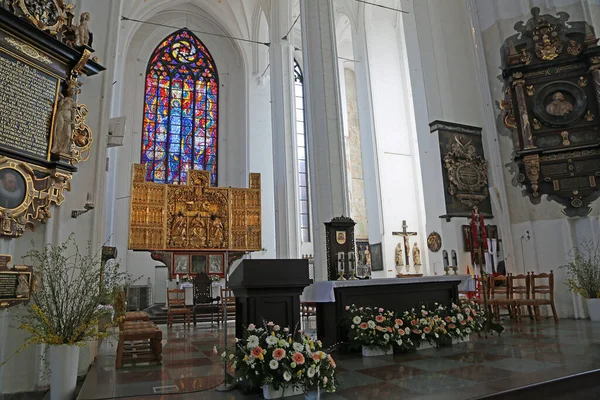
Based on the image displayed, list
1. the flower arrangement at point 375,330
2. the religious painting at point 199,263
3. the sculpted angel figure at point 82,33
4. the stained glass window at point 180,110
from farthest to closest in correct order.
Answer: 1. the stained glass window at point 180,110
2. the religious painting at point 199,263
3. the sculpted angel figure at point 82,33
4. the flower arrangement at point 375,330

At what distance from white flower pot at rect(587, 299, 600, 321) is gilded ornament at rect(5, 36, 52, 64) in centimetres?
864

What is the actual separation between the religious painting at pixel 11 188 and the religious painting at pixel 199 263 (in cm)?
875

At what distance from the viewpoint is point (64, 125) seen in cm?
467

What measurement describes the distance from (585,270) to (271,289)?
6.20 metres

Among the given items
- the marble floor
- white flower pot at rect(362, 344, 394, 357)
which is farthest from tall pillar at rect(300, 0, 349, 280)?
the marble floor

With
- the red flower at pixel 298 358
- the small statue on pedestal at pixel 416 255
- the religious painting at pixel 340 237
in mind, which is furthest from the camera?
the small statue on pedestal at pixel 416 255

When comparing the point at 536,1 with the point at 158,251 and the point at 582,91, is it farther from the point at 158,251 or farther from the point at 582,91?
the point at 158,251

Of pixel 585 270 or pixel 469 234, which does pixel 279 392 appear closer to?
pixel 585 270

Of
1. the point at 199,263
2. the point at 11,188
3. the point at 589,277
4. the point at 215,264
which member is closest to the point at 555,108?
the point at 589,277

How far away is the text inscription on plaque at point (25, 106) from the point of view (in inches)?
166

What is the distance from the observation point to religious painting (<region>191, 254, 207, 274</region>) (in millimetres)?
12711

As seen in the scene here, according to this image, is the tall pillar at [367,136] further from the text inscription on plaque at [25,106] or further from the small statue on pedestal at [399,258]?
the text inscription on plaque at [25,106]

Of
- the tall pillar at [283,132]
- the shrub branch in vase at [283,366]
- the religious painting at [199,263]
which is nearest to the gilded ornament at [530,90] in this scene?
the tall pillar at [283,132]

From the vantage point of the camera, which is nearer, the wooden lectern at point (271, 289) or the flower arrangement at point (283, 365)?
the flower arrangement at point (283, 365)
